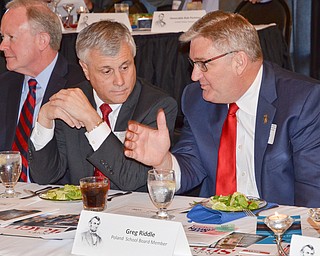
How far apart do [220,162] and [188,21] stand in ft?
9.04

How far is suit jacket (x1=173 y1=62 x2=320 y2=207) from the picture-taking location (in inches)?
115

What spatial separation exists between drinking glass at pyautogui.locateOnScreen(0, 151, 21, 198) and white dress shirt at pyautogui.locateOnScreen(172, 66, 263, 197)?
906 millimetres

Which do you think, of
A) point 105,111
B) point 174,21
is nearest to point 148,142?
point 105,111

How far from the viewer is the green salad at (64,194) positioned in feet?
8.71

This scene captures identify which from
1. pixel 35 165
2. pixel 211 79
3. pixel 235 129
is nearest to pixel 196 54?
pixel 211 79

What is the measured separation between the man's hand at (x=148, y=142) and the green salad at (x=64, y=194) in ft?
0.77

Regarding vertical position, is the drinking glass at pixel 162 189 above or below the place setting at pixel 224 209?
above

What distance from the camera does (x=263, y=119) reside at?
3.01 meters

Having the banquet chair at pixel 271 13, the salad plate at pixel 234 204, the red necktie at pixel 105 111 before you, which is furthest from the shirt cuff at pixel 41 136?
the banquet chair at pixel 271 13

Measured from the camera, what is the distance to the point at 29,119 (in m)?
3.74

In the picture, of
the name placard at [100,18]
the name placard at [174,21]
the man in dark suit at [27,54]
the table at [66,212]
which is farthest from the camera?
the name placard at [100,18]

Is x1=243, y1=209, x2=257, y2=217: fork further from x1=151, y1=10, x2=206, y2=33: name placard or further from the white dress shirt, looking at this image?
x1=151, y1=10, x2=206, y2=33: name placard

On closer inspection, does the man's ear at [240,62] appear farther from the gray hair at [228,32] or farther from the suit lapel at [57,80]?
the suit lapel at [57,80]

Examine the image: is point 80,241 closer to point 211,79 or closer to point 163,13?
point 211,79
